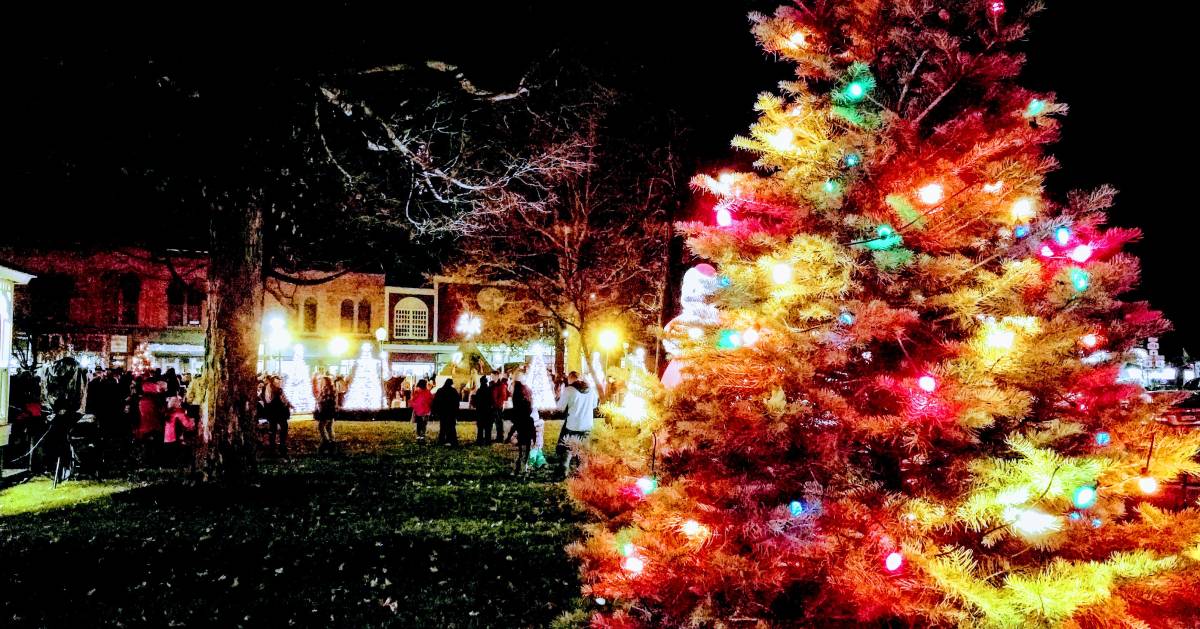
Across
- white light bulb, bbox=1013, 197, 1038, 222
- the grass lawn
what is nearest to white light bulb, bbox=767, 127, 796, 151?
white light bulb, bbox=1013, 197, 1038, 222

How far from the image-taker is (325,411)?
15.1 m

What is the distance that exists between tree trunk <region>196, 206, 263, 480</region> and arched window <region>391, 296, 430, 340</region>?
39411 millimetres

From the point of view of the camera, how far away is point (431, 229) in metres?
12.5

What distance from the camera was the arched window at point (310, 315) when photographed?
157 feet

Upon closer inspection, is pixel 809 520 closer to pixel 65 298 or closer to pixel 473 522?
pixel 473 522

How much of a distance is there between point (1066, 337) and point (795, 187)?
140cm

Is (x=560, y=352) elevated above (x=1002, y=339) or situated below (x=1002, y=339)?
above

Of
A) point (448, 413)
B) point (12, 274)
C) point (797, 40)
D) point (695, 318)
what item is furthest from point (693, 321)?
point (448, 413)

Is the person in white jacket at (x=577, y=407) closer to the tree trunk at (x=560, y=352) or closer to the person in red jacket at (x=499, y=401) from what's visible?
the person in red jacket at (x=499, y=401)

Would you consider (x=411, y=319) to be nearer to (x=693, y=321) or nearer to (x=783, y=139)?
(x=693, y=321)

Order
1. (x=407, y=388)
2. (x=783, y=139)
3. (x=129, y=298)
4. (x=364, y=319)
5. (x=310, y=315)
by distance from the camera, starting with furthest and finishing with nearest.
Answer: (x=364, y=319) < (x=310, y=315) < (x=129, y=298) < (x=407, y=388) < (x=783, y=139)

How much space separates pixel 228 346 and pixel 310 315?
1571 inches

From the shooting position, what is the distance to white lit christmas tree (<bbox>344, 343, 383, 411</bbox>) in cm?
2658

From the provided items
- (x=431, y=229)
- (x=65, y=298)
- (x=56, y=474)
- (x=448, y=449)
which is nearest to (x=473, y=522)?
(x=431, y=229)
